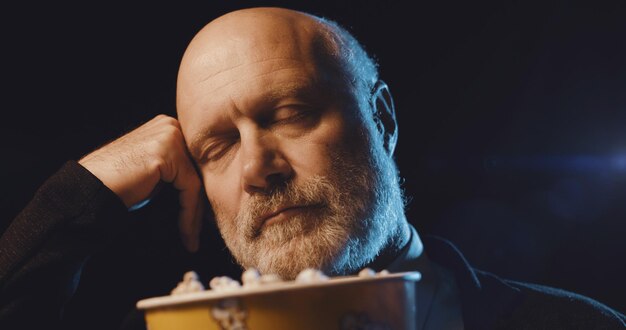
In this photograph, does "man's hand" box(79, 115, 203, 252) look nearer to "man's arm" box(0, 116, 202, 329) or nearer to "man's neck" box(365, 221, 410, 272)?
"man's arm" box(0, 116, 202, 329)

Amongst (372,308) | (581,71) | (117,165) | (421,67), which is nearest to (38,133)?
(117,165)

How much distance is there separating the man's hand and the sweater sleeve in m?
0.05

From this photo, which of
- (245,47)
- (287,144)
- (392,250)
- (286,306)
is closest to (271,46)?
(245,47)

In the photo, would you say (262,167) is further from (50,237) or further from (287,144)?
(50,237)

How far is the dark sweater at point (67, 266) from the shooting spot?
1.21 metres

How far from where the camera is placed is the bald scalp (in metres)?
1.35

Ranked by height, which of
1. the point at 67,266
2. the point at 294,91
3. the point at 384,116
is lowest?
the point at 67,266

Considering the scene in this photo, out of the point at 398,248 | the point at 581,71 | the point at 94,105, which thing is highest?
the point at 94,105

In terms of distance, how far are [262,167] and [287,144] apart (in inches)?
3.8

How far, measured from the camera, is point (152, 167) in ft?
4.35

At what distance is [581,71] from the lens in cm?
187

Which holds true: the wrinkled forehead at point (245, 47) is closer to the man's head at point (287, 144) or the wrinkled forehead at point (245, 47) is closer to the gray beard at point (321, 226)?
the man's head at point (287, 144)

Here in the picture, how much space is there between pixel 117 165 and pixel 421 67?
1190mm

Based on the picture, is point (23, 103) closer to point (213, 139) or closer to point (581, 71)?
point (213, 139)
